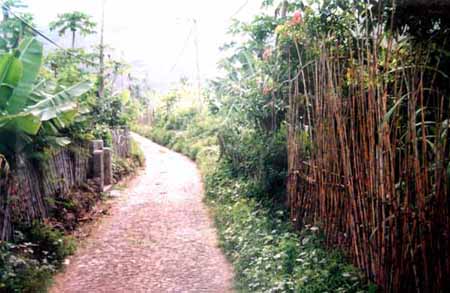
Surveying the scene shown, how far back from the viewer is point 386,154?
256 cm

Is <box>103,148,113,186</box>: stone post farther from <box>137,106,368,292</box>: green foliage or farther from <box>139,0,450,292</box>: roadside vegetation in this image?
<box>139,0,450,292</box>: roadside vegetation

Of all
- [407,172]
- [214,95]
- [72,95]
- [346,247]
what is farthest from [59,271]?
[214,95]

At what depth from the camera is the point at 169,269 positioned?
174 inches

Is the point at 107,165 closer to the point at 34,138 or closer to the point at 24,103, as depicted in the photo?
the point at 34,138

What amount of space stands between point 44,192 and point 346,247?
3595mm

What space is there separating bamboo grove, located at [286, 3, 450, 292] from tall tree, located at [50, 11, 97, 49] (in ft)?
21.0

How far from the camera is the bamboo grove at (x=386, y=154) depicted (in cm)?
238

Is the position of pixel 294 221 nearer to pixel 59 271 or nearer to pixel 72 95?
pixel 59 271

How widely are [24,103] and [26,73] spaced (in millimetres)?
325

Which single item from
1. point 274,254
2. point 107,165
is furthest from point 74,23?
point 274,254

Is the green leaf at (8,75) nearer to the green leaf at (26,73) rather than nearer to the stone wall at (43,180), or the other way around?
the green leaf at (26,73)

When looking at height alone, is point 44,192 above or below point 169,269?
above

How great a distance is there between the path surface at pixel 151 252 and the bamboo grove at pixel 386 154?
1348 millimetres

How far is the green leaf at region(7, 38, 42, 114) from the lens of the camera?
477 centimetres
